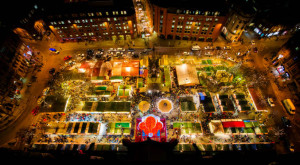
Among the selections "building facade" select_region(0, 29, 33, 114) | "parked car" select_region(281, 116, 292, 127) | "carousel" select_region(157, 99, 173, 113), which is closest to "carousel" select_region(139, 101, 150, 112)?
"carousel" select_region(157, 99, 173, 113)

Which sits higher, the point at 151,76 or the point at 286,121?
the point at 151,76

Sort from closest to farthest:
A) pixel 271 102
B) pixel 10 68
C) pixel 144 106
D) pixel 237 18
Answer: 1. pixel 144 106
2. pixel 271 102
3. pixel 10 68
4. pixel 237 18

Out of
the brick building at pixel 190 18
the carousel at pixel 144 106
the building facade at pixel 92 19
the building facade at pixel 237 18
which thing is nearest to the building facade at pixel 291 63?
the building facade at pixel 237 18

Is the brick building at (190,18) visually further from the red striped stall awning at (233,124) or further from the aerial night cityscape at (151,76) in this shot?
the red striped stall awning at (233,124)

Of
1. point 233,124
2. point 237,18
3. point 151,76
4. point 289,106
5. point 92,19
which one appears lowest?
point 233,124

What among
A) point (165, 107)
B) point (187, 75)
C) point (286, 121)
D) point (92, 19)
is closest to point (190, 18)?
point (187, 75)

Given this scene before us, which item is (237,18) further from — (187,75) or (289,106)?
(289,106)
